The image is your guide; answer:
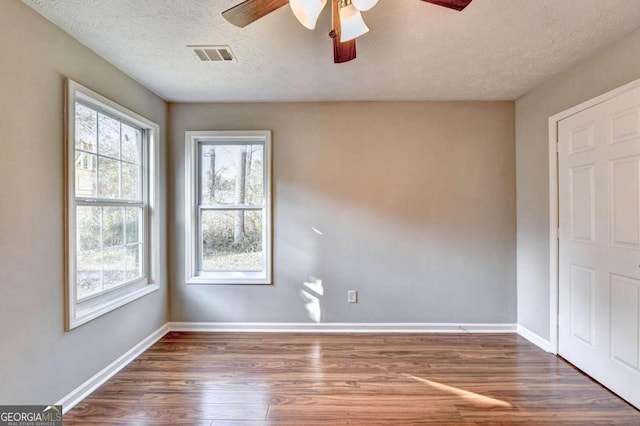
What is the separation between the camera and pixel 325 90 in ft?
9.43

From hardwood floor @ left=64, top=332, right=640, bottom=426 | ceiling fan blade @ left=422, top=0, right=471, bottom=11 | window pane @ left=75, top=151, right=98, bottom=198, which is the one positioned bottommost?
hardwood floor @ left=64, top=332, right=640, bottom=426

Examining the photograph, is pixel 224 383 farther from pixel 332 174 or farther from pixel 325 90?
pixel 325 90

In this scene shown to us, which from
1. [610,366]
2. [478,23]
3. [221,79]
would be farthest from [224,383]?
[478,23]

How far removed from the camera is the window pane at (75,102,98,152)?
6.98 feet

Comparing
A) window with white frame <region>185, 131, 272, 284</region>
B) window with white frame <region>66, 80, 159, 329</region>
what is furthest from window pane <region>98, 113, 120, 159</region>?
window with white frame <region>185, 131, 272, 284</region>

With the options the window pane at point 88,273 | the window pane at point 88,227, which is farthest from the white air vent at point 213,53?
the window pane at point 88,273

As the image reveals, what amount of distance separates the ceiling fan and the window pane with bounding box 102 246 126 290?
2.05m

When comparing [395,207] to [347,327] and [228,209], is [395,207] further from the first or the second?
[228,209]

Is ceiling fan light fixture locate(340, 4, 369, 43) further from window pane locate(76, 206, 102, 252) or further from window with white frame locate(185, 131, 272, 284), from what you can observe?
window pane locate(76, 206, 102, 252)

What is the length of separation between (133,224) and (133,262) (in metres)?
0.35

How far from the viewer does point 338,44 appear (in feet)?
5.37

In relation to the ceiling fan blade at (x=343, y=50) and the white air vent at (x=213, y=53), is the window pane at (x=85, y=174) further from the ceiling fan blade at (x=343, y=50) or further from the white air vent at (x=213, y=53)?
the ceiling fan blade at (x=343, y=50)

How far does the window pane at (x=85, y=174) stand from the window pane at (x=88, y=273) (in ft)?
1.41

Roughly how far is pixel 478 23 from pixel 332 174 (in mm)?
1740
